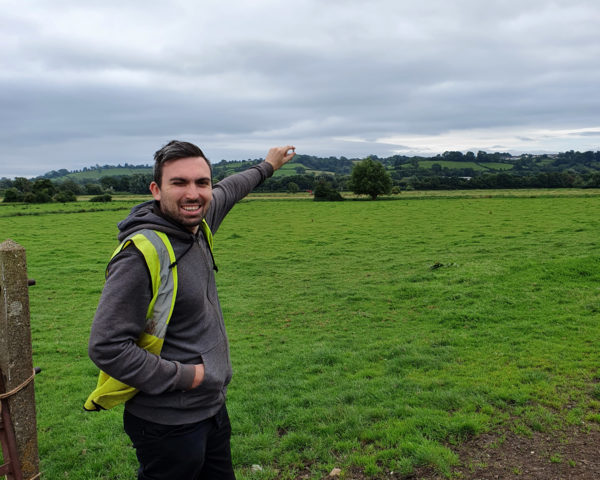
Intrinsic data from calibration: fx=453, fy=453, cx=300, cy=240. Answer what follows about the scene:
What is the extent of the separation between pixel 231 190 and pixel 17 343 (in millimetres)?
2003

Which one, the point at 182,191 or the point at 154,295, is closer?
the point at 154,295

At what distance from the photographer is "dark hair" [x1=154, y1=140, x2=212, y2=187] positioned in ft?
9.12

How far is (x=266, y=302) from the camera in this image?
1379 cm

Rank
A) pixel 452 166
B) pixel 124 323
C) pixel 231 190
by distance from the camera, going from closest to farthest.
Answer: pixel 124 323, pixel 231 190, pixel 452 166

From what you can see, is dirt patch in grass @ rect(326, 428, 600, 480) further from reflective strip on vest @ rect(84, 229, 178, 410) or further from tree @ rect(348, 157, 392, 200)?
tree @ rect(348, 157, 392, 200)

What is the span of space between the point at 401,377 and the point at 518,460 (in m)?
2.57

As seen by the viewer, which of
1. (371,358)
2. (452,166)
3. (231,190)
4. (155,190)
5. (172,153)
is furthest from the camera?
(452,166)

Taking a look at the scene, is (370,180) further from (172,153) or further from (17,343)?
(17,343)

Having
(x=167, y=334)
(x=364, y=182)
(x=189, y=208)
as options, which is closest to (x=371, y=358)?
(x=167, y=334)

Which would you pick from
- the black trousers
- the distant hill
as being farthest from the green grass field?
the distant hill

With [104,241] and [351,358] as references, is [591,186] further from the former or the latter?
[351,358]

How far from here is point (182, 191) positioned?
9.12 ft

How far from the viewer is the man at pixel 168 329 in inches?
95.7

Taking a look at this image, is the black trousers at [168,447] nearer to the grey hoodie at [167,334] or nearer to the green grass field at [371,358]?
the grey hoodie at [167,334]
